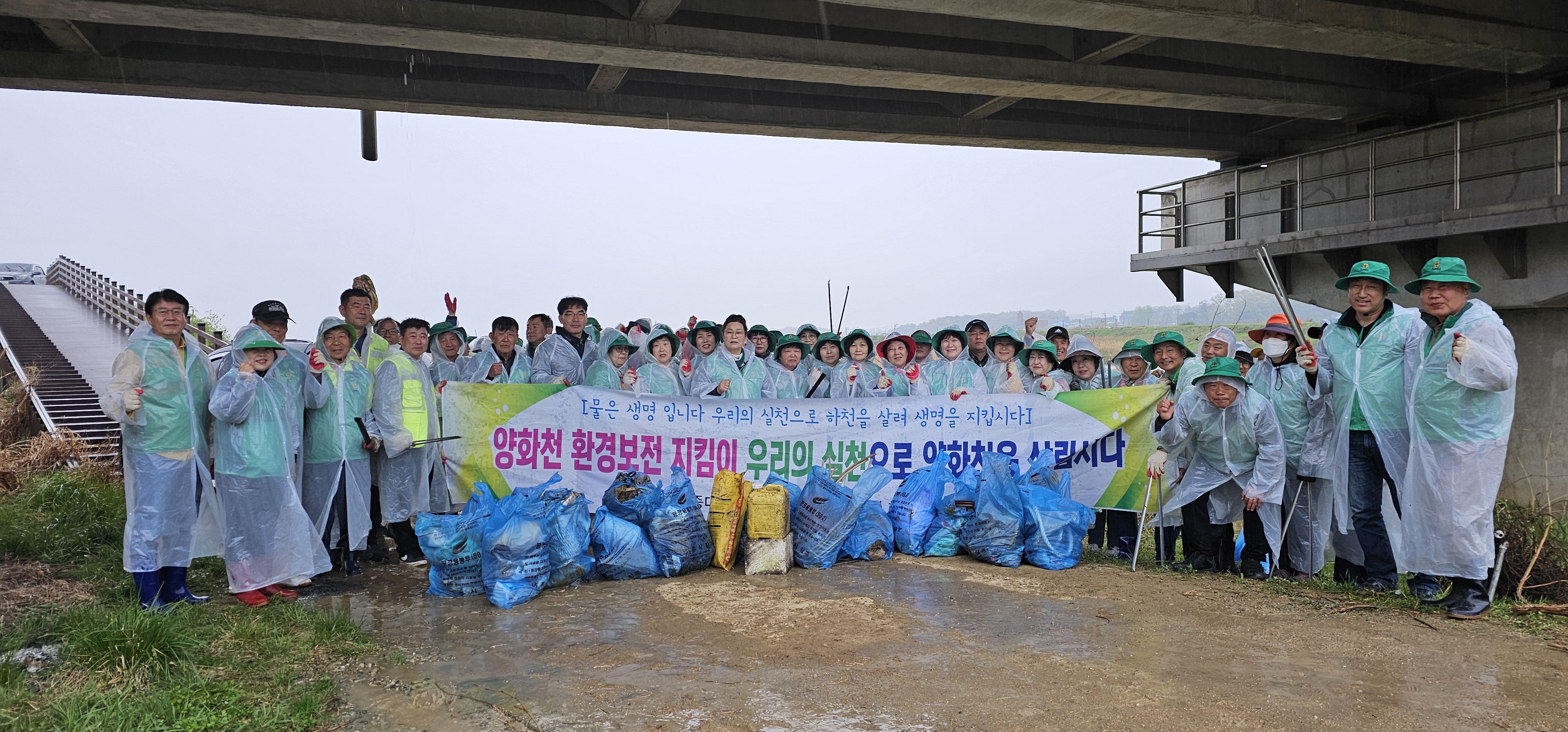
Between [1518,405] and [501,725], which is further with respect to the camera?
[1518,405]

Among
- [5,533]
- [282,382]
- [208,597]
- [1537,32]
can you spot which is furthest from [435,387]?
[1537,32]

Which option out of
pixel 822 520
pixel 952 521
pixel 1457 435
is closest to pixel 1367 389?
pixel 1457 435

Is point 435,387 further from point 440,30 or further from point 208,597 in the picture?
point 440,30

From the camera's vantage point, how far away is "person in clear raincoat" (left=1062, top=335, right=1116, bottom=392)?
22.9ft

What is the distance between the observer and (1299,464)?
5.41 meters

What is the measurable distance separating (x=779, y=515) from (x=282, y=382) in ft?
9.92

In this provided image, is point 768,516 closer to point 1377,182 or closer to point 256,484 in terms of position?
point 256,484

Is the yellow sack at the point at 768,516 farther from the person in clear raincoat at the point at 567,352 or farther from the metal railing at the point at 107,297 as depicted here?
the metal railing at the point at 107,297

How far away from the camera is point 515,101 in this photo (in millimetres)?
10125

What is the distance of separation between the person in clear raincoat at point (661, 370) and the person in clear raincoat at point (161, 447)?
283 centimetres

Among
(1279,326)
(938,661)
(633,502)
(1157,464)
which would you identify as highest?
(1279,326)

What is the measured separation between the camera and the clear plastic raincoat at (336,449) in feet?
18.8

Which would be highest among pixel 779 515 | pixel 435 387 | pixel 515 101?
pixel 515 101

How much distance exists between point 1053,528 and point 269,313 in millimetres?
4917
